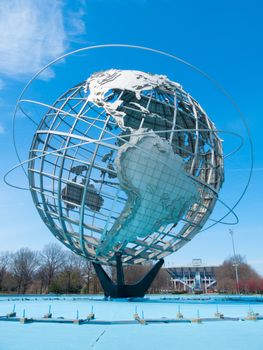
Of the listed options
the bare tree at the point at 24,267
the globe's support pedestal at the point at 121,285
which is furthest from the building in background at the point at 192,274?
the globe's support pedestal at the point at 121,285

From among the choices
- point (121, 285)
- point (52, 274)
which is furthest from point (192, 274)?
point (121, 285)

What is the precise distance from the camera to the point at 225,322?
9.17m

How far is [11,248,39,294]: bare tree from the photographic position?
45.5 metres

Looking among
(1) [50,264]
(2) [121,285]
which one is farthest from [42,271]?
(2) [121,285]

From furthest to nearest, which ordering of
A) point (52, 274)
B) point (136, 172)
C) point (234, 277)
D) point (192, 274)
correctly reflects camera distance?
point (192, 274)
point (234, 277)
point (52, 274)
point (136, 172)

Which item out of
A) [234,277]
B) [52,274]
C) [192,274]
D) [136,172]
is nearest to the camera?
[136,172]

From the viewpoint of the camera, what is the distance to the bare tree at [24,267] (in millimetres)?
45475

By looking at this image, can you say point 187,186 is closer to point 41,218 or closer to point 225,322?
point 225,322

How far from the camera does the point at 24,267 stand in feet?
153

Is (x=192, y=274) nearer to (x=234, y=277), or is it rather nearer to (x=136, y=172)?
(x=234, y=277)

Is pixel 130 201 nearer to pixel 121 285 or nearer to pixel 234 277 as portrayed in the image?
pixel 121 285

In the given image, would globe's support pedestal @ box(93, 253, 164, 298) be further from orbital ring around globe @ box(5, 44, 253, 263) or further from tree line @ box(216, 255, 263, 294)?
tree line @ box(216, 255, 263, 294)

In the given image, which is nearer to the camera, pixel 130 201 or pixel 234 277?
pixel 130 201

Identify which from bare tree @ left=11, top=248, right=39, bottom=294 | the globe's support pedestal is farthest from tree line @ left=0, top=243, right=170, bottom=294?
the globe's support pedestal
